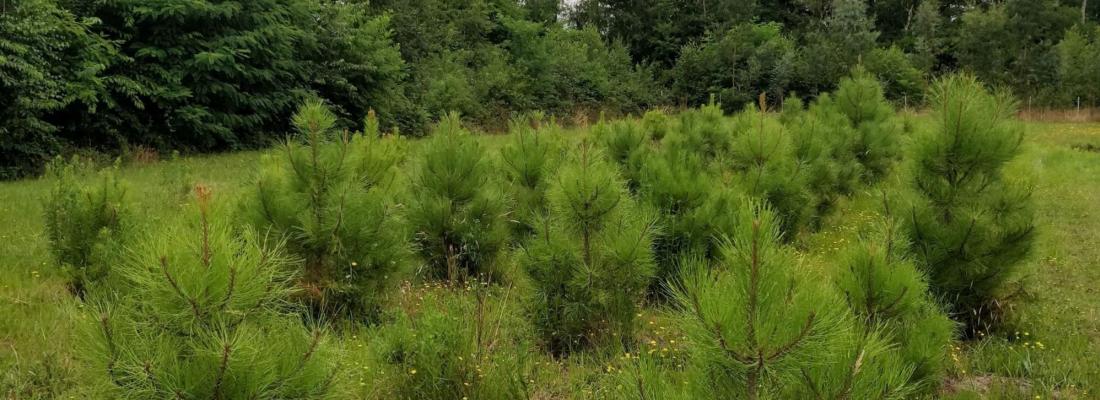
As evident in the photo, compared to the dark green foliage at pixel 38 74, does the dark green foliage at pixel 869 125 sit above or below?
below

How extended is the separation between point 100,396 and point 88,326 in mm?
181

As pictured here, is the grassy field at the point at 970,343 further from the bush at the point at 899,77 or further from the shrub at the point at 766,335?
the bush at the point at 899,77

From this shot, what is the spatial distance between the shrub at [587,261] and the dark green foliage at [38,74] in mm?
8608

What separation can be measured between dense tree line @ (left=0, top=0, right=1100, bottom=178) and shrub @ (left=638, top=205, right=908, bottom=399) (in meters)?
6.46

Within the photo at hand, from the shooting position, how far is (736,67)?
3059 centimetres

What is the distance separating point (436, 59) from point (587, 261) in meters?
19.3

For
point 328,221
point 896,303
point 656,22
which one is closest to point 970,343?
point 896,303

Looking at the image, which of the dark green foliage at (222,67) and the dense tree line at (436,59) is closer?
the dense tree line at (436,59)

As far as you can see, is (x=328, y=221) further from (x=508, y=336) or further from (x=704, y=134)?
(x=704, y=134)

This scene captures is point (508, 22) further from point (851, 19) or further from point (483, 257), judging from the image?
point (483, 257)

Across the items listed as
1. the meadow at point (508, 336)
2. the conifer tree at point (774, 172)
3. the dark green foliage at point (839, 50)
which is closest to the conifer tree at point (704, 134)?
the conifer tree at point (774, 172)

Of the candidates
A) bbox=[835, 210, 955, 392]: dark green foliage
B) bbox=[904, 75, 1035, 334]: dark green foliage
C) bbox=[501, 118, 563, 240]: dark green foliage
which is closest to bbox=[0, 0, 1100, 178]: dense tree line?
bbox=[501, 118, 563, 240]: dark green foliage

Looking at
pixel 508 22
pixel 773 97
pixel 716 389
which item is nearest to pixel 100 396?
pixel 716 389

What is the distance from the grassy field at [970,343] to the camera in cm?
303
